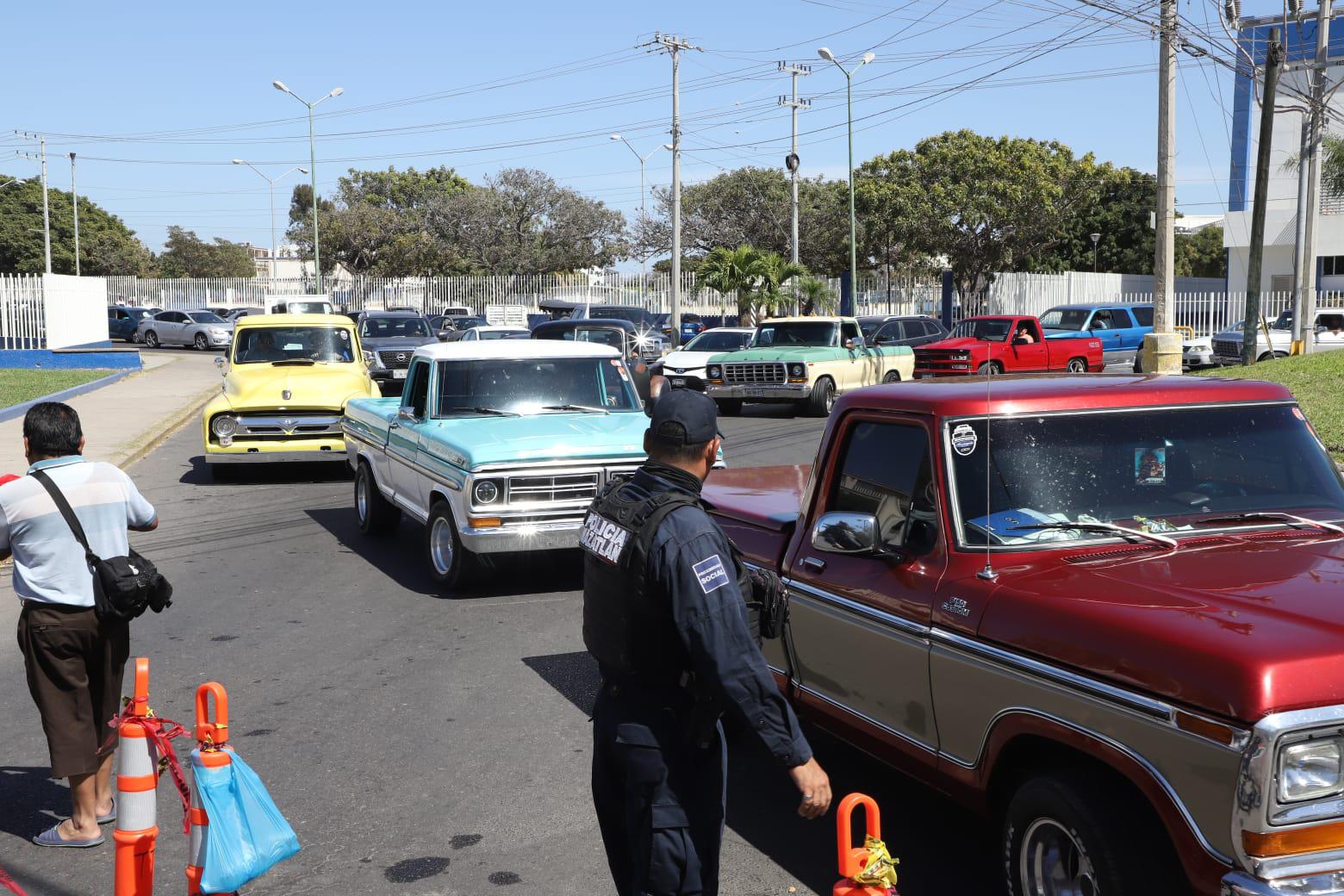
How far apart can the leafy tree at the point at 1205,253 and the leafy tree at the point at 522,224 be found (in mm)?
36429

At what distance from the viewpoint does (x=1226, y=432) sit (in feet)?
15.1

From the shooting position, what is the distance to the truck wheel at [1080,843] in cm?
331

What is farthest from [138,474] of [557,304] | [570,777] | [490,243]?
[490,243]

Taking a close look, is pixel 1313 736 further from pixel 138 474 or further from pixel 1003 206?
pixel 1003 206

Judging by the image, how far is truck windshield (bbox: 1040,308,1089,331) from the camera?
101 feet

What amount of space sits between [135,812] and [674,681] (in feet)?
6.67

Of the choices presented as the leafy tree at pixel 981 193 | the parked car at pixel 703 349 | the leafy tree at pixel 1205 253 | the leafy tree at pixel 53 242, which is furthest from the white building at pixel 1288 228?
the leafy tree at pixel 53 242

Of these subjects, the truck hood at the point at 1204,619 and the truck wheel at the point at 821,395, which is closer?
the truck hood at the point at 1204,619

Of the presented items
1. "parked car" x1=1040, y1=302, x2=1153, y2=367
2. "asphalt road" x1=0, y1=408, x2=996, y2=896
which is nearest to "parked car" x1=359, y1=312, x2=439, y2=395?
"asphalt road" x1=0, y1=408, x2=996, y2=896

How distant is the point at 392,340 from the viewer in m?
27.5

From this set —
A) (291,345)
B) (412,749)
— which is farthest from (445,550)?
(291,345)

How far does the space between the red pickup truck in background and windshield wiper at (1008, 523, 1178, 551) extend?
65.0ft

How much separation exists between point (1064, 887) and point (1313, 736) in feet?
2.99

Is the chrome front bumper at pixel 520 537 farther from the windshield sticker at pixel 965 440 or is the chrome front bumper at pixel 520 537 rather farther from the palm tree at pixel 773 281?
the palm tree at pixel 773 281
